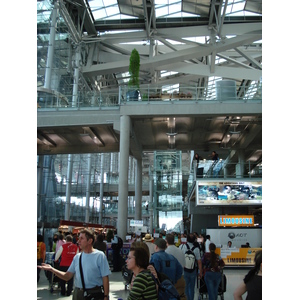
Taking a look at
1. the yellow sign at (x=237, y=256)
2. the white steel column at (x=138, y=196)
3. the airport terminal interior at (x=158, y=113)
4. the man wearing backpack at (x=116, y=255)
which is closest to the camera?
the yellow sign at (x=237, y=256)

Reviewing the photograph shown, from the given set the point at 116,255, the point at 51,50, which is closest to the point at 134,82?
the point at 51,50

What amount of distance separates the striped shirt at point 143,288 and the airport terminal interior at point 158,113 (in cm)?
1237

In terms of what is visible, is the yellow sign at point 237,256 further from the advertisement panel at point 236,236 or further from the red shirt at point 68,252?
the red shirt at point 68,252

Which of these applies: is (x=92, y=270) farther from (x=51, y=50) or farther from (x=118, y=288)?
(x=51, y=50)

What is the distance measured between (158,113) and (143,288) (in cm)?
1916

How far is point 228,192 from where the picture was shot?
75.4 feet

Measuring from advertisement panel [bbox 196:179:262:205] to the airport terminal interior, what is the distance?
2.2 inches

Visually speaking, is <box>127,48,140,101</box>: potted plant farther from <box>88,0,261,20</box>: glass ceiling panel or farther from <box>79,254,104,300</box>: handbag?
<box>79,254,104,300</box>: handbag

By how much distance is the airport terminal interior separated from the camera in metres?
22.6

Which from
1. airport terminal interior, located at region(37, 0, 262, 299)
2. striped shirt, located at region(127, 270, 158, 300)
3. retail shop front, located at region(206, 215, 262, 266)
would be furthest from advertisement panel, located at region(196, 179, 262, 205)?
striped shirt, located at region(127, 270, 158, 300)

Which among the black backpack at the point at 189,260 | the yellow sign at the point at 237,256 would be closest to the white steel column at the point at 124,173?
the yellow sign at the point at 237,256

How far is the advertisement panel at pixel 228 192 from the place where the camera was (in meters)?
22.8
